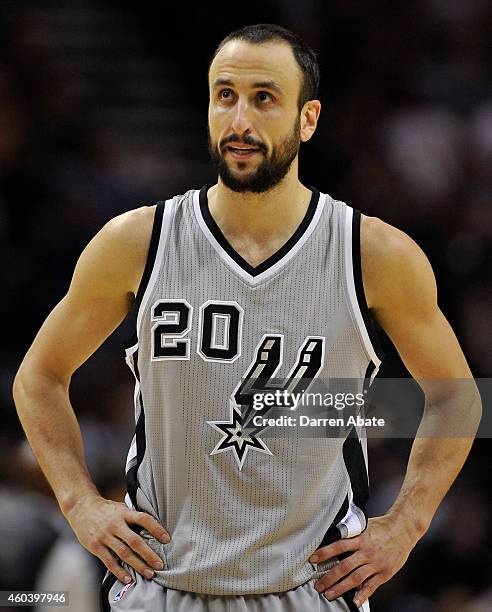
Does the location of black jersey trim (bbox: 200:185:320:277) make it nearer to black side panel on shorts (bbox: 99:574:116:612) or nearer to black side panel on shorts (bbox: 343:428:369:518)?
black side panel on shorts (bbox: 343:428:369:518)

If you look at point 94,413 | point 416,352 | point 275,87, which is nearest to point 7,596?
point 94,413

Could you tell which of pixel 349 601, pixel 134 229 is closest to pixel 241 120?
pixel 134 229

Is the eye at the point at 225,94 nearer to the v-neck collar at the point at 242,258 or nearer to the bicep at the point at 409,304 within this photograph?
the v-neck collar at the point at 242,258

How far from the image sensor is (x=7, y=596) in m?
5.23

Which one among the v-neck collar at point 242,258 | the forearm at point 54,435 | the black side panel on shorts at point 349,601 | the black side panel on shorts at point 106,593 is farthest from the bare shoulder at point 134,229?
the black side panel on shorts at point 349,601

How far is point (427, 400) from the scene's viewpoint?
3943 millimetres

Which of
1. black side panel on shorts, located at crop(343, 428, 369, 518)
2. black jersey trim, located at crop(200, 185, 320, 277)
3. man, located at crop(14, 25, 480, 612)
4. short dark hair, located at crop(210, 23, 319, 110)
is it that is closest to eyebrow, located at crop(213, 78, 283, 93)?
man, located at crop(14, 25, 480, 612)

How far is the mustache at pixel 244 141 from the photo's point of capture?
11.8 feet

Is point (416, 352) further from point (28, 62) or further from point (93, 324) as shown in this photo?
point (28, 62)

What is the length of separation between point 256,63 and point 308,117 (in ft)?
0.96

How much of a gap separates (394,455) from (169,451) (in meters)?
3.01

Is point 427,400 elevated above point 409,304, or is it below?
below

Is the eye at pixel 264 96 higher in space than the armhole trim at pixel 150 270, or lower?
higher

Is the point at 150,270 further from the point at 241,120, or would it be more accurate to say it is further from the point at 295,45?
the point at 295,45
